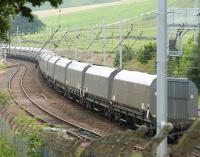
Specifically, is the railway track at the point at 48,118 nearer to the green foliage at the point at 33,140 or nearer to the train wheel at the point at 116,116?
the train wheel at the point at 116,116

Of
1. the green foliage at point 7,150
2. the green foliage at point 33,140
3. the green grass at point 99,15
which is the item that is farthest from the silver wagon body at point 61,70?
the green grass at point 99,15

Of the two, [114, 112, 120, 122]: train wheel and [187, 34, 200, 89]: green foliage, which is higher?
[187, 34, 200, 89]: green foliage

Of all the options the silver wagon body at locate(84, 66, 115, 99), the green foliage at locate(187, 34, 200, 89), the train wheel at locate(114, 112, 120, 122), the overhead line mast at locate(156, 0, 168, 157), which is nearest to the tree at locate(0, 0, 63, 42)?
the overhead line mast at locate(156, 0, 168, 157)

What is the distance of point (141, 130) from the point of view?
5895mm

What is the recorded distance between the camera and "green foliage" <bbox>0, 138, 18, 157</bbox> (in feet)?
54.5

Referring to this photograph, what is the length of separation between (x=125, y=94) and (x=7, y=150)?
47.3ft

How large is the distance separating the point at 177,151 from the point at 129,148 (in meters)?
1.33

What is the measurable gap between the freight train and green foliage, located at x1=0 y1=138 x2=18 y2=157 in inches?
185

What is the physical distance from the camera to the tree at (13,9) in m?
14.7

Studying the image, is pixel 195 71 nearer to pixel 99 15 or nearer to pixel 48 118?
pixel 48 118

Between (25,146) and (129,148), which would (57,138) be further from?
(129,148)

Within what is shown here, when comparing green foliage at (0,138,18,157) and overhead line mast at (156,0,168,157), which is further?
green foliage at (0,138,18,157)

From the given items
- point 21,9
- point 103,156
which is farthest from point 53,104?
point 103,156

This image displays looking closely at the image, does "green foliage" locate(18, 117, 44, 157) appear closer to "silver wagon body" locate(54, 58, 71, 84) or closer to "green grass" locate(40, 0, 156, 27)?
"silver wagon body" locate(54, 58, 71, 84)
